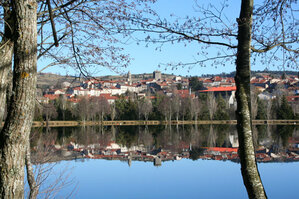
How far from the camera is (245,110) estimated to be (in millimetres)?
3713

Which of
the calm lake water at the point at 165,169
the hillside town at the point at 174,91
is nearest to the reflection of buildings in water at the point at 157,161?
the calm lake water at the point at 165,169

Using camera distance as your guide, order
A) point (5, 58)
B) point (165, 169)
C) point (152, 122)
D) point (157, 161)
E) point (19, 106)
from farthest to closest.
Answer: point (152, 122) → point (157, 161) → point (165, 169) → point (5, 58) → point (19, 106)

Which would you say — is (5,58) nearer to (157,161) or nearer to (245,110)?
(245,110)

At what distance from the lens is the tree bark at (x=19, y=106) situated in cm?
289

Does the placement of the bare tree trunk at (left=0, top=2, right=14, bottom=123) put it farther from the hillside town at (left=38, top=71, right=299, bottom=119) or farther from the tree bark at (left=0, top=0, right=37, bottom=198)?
the hillside town at (left=38, top=71, right=299, bottom=119)

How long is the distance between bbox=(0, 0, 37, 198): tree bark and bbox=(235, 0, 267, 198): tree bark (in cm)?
211

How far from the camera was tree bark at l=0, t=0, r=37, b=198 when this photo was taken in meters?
2.89

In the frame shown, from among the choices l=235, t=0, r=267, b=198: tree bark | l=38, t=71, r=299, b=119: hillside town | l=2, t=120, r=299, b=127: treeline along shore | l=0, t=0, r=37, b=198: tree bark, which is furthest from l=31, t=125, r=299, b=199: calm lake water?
l=2, t=120, r=299, b=127: treeline along shore

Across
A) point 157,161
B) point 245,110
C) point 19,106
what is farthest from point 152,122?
point 19,106

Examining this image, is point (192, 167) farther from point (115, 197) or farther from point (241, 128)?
point (241, 128)

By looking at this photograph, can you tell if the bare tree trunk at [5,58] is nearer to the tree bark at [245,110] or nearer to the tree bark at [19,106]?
the tree bark at [19,106]

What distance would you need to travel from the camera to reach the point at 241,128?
3691mm

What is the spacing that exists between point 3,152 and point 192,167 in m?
12.8

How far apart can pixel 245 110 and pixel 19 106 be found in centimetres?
224
